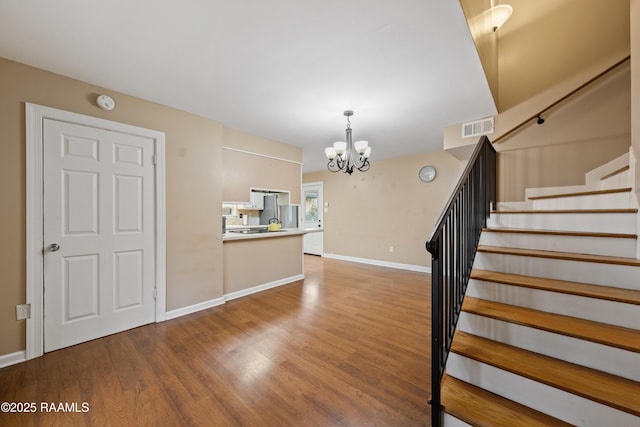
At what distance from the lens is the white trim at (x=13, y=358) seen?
1901 millimetres

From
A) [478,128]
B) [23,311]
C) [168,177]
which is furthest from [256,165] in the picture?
[478,128]

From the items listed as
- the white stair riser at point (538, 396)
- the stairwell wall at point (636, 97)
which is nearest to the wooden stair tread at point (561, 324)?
the white stair riser at point (538, 396)

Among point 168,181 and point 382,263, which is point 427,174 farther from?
point 168,181

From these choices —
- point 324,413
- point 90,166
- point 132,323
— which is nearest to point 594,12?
point 324,413

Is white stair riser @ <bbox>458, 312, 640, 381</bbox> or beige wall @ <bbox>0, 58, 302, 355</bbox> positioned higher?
beige wall @ <bbox>0, 58, 302, 355</bbox>

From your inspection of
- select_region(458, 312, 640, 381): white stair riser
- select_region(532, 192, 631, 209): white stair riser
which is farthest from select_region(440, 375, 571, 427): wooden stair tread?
select_region(532, 192, 631, 209): white stair riser

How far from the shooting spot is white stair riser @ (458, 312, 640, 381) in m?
1.17

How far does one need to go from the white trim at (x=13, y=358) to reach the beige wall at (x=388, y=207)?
5300 millimetres

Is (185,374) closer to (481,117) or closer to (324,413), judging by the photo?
(324,413)

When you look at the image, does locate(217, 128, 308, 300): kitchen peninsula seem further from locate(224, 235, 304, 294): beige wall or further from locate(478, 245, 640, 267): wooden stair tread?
locate(478, 245, 640, 267): wooden stair tread

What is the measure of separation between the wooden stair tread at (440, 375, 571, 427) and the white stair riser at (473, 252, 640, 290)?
924 millimetres

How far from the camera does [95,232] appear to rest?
232 cm

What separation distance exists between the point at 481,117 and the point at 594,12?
1390 mm

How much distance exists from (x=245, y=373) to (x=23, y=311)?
190cm
